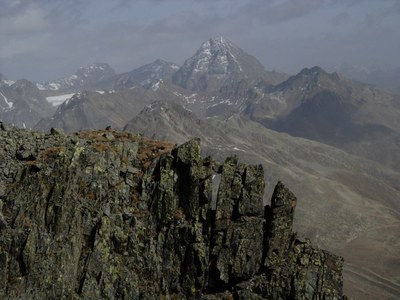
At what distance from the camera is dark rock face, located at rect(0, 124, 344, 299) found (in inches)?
1474

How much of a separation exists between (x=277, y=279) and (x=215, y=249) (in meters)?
5.80

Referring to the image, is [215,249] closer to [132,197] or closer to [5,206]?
[132,197]

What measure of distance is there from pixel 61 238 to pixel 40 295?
4537mm

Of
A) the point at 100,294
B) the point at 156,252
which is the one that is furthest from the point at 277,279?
the point at 100,294

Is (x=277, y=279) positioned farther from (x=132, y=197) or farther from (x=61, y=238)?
(x=61, y=238)

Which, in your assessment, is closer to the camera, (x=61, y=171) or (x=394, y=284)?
(x=61, y=171)

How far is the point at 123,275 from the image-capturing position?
38.4 metres

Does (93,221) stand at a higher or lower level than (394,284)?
higher

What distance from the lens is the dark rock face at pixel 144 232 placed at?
37438mm

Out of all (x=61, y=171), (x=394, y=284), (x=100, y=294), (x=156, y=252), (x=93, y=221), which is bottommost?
(x=394, y=284)

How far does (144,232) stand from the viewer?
41594 mm

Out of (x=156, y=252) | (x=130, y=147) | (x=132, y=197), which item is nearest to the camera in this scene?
(x=156, y=252)

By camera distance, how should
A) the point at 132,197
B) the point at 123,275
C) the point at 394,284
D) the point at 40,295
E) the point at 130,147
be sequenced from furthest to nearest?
1. the point at 394,284
2. the point at 130,147
3. the point at 132,197
4. the point at 123,275
5. the point at 40,295

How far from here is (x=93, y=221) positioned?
1585 inches
